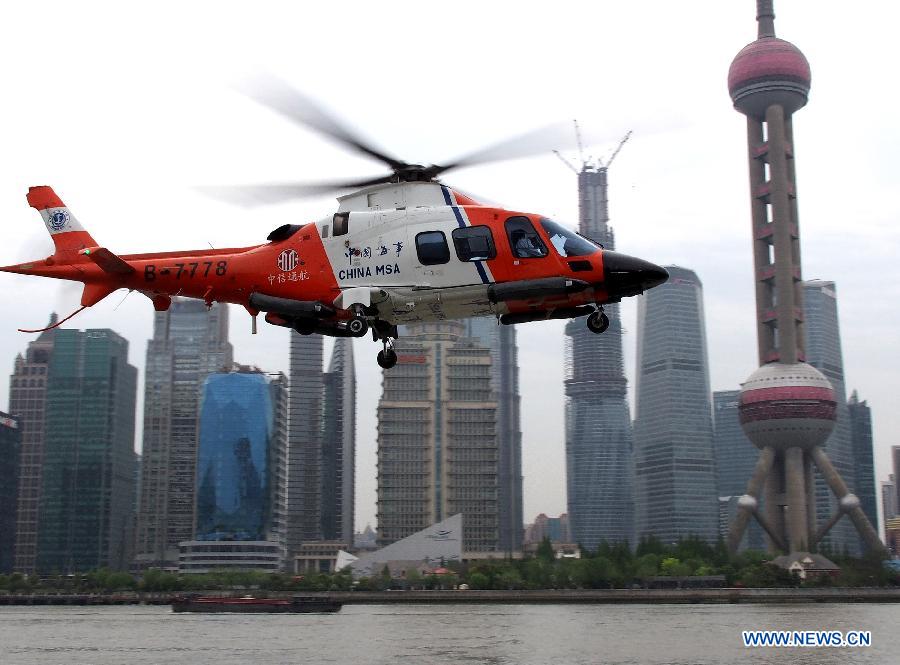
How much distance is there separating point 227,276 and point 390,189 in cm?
570

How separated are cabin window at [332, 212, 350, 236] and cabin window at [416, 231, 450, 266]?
2.31m

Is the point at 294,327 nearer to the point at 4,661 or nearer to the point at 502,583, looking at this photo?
the point at 4,661

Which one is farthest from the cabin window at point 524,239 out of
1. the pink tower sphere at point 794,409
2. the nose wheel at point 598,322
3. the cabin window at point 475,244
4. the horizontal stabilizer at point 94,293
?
the pink tower sphere at point 794,409

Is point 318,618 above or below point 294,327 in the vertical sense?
below

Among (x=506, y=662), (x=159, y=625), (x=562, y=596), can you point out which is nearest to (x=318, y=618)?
(x=159, y=625)

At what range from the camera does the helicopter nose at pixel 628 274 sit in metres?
31.1

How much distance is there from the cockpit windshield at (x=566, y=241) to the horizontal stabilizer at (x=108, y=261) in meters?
12.8

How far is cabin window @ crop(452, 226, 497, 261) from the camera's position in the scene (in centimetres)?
3147

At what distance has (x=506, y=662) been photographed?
74438 millimetres

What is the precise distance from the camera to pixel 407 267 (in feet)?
105

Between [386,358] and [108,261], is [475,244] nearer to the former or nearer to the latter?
[386,358]

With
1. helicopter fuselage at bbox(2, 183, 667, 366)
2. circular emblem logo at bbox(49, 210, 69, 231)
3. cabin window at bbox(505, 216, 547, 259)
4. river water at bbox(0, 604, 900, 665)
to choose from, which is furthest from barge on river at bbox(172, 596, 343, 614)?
cabin window at bbox(505, 216, 547, 259)

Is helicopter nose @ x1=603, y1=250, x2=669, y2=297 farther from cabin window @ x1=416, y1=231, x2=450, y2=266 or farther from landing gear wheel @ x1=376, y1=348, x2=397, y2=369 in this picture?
landing gear wheel @ x1=376, y1=348, x2=397, y2=369

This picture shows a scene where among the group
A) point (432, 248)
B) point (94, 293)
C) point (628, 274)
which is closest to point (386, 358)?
point (432, 248)
